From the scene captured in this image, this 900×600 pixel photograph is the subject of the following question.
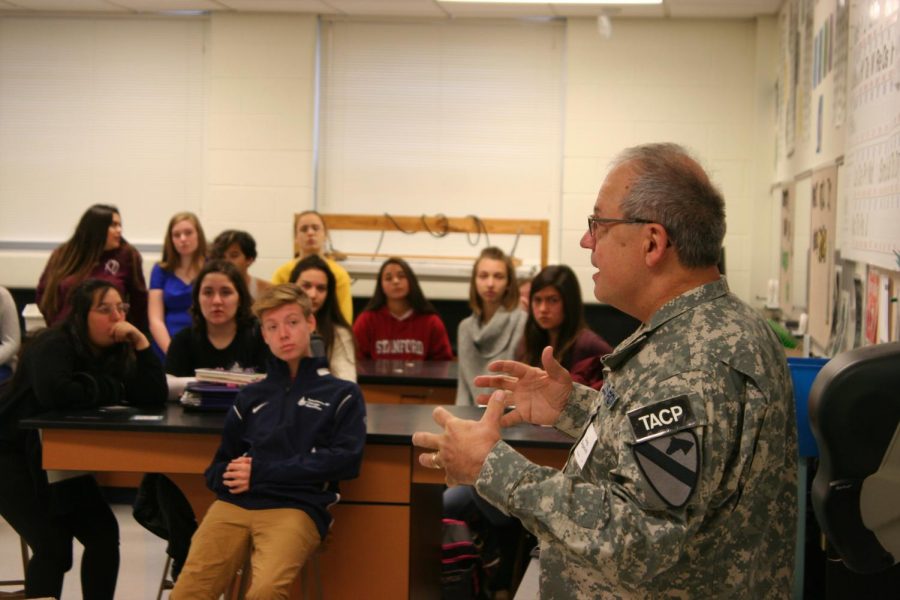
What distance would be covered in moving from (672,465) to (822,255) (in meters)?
3.39

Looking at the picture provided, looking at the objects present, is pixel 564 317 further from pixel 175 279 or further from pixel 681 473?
pixel 681 473

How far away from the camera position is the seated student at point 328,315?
15.5 ft

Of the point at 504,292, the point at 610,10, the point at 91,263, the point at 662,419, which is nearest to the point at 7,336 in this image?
the point at 91,263

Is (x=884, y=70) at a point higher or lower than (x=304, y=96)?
lower

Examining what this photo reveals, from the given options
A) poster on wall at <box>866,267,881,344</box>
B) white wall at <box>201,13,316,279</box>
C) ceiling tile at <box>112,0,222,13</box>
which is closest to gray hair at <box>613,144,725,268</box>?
poster on wall at <box>866,267,881,344</box>

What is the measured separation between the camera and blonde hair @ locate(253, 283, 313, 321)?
3.70 meters

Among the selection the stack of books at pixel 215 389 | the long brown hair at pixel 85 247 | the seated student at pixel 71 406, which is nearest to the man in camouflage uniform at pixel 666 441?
the stack of books at pixel 215 389

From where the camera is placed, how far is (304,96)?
767cm

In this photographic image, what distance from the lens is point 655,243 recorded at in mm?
1605

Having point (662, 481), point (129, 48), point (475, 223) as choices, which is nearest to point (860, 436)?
point (662, 481)

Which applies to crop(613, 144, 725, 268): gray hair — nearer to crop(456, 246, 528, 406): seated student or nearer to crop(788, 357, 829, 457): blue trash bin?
crop(788, 357, 829, 457): blue trash bin

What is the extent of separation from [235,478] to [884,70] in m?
2.34

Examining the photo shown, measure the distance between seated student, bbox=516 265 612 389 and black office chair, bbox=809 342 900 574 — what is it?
105 inches

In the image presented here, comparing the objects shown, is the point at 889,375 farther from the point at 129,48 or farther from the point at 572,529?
the point at 129,48
